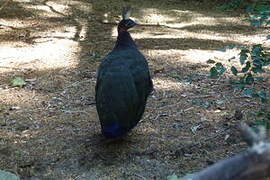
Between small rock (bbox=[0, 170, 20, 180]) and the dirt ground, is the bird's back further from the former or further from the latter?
small rock (bbox=[0, 170, 20, 180])

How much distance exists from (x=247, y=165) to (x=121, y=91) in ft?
9.12

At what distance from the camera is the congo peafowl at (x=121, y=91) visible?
12.2ft

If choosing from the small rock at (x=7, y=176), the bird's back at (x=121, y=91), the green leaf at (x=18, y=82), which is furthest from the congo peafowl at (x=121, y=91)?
the green leaf at (x=18, y=82)

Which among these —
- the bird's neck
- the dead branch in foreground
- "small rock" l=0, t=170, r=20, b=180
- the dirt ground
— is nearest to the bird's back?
the bird's neck

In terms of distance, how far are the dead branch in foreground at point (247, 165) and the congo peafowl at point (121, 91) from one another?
2662 millimetres

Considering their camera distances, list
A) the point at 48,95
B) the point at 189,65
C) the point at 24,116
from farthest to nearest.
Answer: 1. the point at 189,65
2. the point at 48,95
3. the point at 24,116

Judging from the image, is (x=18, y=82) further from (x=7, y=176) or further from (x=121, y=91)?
(x=7, y=176)

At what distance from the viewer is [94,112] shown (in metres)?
4.75

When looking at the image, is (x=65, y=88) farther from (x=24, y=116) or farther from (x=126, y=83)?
(x=126, y=83)

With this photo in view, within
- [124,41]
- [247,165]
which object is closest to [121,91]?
[124,41]

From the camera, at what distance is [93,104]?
16.2 feet

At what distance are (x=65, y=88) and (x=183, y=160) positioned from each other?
215 centimetres

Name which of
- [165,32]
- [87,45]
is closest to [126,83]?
[87,45]

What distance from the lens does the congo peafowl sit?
3.72 meters
